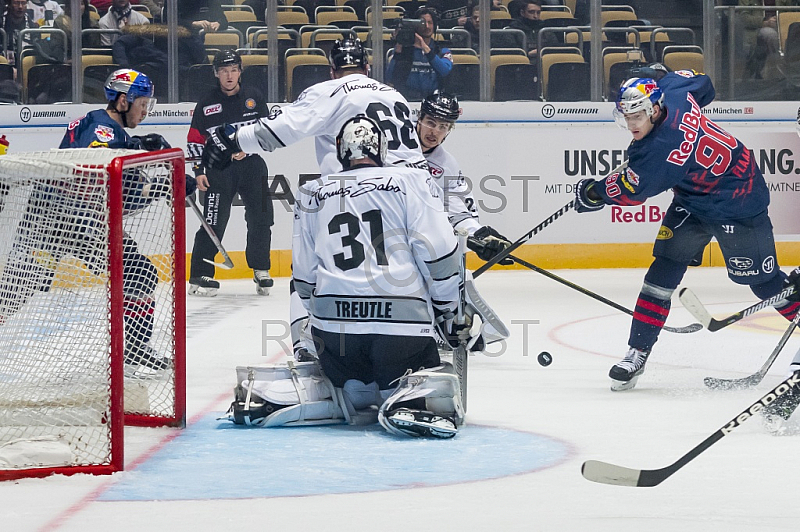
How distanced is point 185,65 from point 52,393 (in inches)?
176

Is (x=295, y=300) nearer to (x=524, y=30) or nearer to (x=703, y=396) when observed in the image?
(x=703, y=396)

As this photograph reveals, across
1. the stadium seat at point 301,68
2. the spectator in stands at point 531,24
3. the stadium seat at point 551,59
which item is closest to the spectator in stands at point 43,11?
the stadium seat at point 301,68

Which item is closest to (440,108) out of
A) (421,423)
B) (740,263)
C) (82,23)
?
(740,263)

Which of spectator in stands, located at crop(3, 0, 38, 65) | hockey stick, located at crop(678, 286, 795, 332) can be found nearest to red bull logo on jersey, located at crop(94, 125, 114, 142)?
hockey stick, located at crop(678, 286, 795, 332)

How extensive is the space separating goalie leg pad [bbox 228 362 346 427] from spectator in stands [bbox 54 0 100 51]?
4.52 meters

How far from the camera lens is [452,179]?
4.58 metres

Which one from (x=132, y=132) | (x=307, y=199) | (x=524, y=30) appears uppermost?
(x=524, y=30)

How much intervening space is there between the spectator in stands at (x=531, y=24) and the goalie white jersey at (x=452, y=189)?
324cm

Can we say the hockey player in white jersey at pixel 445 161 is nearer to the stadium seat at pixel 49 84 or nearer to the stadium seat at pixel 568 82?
the stadium seat at pixel 568 82

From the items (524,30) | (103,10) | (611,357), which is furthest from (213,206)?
(611,357)

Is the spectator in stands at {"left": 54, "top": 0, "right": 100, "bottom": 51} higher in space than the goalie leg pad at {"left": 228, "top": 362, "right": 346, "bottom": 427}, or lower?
higher

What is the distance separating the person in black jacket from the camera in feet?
22.0

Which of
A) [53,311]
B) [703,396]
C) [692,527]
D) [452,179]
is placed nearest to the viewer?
[692,527]

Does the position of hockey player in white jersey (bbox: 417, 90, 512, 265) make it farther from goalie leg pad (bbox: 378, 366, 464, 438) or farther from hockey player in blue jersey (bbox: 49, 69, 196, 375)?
goalie leg pad (bbox: 378, 366, 464, 438)
